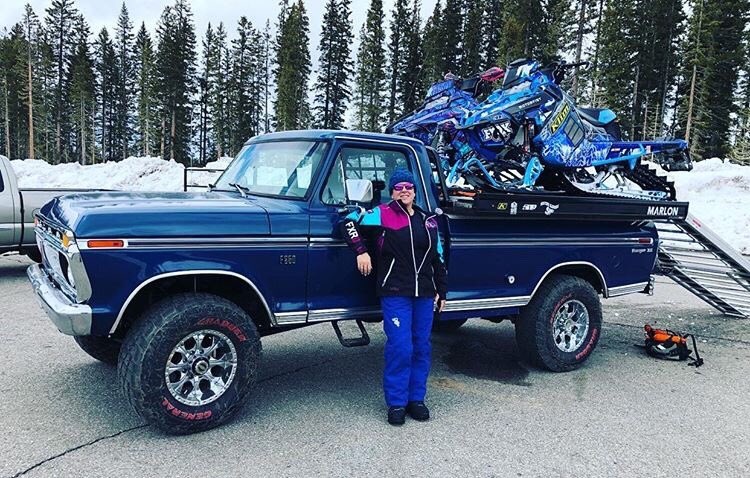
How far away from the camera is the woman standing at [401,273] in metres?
4.27

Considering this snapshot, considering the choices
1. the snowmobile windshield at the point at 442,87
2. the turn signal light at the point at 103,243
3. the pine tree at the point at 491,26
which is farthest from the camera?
the pine tree at the point at 491,26

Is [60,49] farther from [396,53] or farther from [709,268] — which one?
[709,268]

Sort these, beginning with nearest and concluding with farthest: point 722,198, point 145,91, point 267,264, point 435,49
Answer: point 267,264 → point 722,198 → point 435,49 → point 145,91

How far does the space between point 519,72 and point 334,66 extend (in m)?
45.9

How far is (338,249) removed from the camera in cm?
443

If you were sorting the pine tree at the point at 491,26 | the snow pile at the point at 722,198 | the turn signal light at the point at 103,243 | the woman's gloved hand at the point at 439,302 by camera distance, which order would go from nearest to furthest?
the turn signal light at the point at 103,243
the woman's gloved hand at the point at 439,302
the snow pile at the point at 722,198
the pine tree at the point at 491,26

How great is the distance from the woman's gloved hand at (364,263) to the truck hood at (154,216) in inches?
28.5

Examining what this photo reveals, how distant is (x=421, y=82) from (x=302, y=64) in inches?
482

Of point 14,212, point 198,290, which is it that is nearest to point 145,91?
point 14,212

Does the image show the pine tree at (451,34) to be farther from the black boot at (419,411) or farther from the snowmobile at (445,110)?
the black boot at (419,411)

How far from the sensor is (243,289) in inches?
171

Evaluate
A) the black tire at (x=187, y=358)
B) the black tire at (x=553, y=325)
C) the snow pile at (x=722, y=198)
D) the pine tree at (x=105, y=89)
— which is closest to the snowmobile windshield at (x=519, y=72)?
the black tire at (x=553, y=325)

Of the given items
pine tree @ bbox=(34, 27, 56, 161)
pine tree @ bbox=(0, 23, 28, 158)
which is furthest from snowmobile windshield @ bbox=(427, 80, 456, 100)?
pine tree @ bbox=(34, 27, 56, 161)

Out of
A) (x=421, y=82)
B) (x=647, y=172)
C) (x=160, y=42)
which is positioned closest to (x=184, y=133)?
(x=160, y=42)
